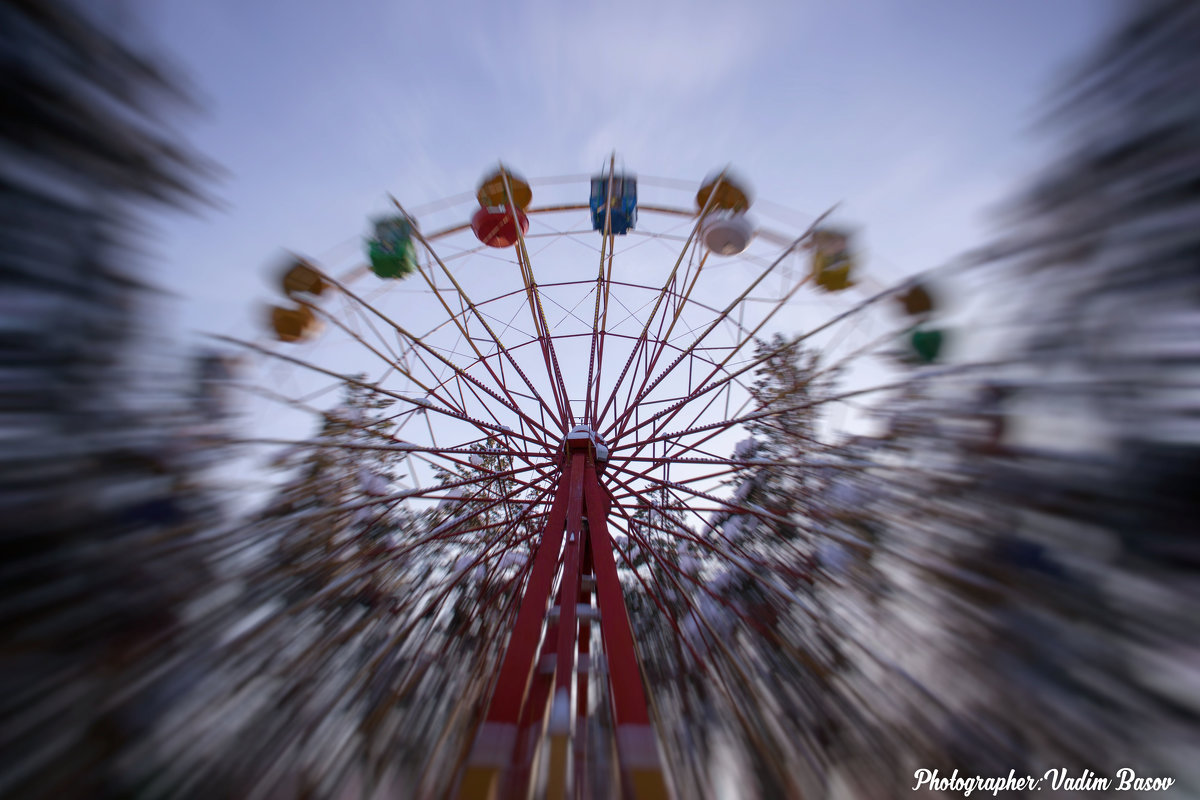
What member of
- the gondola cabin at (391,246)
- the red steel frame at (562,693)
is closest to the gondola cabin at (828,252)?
the red steel frame at (562,693)

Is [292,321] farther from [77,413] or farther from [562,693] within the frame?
[562,693]

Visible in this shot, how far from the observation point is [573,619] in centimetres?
386

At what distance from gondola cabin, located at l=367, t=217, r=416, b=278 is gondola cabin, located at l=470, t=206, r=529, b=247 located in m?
0.81

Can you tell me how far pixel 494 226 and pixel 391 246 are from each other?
1.24 meters

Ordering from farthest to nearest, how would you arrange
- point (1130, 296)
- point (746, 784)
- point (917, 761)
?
point (746, 784), point (917, 761), point (1130, 296)

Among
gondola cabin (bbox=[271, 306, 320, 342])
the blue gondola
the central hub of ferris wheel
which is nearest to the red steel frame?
the central hub of ferris wheel

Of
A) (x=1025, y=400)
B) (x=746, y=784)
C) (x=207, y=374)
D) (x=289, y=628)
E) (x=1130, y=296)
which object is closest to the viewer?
(x=1130, y=296)

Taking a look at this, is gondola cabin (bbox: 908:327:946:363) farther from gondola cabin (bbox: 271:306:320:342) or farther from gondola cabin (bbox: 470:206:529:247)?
gondola cabin (bbox: 271:306:320:342)

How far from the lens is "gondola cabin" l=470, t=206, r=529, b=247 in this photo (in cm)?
624

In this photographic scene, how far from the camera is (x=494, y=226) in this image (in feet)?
20.7

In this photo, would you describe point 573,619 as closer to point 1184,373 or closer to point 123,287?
point 123,287

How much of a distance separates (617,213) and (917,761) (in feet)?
19.2

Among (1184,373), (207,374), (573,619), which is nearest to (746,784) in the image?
(573,619)

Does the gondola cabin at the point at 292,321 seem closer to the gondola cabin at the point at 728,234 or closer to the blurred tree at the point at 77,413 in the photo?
the blurred tree at the point at 77,413
